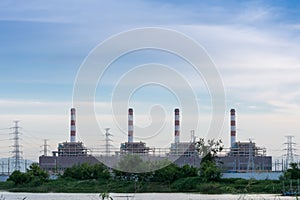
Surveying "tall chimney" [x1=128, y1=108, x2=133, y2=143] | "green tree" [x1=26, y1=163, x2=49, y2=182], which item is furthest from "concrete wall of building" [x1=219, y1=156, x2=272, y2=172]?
"green tree" [x1=26, y1=163, x2=49, y2=182]

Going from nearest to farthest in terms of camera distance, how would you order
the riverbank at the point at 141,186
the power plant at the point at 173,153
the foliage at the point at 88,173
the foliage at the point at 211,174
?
the riverbank at the point at 141,186
the foliage at the point at 211,174
the foliage at the point at 88,173
the power plant at the point at 173,153

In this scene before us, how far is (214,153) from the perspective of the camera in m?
44.0

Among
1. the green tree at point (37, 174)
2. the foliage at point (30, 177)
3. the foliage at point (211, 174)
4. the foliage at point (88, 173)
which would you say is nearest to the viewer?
the foliage at point (211, 174)

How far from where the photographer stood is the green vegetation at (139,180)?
→ 113ft

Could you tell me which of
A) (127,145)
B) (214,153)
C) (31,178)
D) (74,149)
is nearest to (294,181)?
(214,153)

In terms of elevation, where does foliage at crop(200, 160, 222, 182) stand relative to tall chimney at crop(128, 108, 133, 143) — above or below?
below

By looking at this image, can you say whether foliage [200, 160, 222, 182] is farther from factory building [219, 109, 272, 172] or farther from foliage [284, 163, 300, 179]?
factory building [219, 109, 272, 172]

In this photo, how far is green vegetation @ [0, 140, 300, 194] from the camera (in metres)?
34.6

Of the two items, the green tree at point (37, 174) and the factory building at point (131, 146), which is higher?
the factory building at point (131, 146)

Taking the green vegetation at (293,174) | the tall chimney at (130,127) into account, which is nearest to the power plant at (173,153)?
the tall chimney at (130,127)

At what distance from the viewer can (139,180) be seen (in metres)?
39.5

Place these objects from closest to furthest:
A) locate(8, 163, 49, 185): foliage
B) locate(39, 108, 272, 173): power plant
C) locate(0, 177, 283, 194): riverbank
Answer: locate(0, 177, 283, 194): riverbank
locate(8, 163, 49, 185): foliage
locate(39, 108, 272, 173): power plant

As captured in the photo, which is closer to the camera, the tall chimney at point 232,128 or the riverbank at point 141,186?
the riverbank at point 141,186

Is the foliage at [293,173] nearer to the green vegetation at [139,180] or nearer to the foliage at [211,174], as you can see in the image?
the green vegetation at [139,180]
